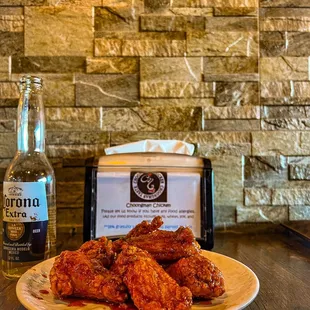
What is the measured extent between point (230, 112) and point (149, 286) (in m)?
0.60

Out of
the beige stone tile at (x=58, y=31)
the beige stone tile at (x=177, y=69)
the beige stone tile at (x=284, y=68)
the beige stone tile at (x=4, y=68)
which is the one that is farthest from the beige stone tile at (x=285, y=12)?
the beige stone tile at (x=4, y=68)

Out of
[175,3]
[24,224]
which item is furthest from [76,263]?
[175,3]

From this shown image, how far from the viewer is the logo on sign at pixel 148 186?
75 cm

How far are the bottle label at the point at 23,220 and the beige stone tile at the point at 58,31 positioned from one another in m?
0.44

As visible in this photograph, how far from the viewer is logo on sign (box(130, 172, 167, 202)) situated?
0.75 metres

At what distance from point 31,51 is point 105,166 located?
380 millimetres

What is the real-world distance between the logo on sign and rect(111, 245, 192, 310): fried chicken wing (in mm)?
304

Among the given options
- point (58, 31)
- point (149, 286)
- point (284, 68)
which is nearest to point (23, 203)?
point (149, 286)

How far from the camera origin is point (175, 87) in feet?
2.99

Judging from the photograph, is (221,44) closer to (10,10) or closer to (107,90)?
(107,90)

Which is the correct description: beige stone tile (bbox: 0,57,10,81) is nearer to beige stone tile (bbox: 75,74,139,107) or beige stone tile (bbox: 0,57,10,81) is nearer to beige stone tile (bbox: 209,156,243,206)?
beige stone tile (bbox: 75,74,139,107)

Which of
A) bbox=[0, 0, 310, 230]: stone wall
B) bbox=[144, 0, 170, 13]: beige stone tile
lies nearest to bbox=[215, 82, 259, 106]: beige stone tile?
bbox=[0, 0, 310, 230]: stone wall

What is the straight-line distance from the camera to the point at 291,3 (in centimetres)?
93

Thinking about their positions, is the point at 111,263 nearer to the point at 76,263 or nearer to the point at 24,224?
the point at 76,263
